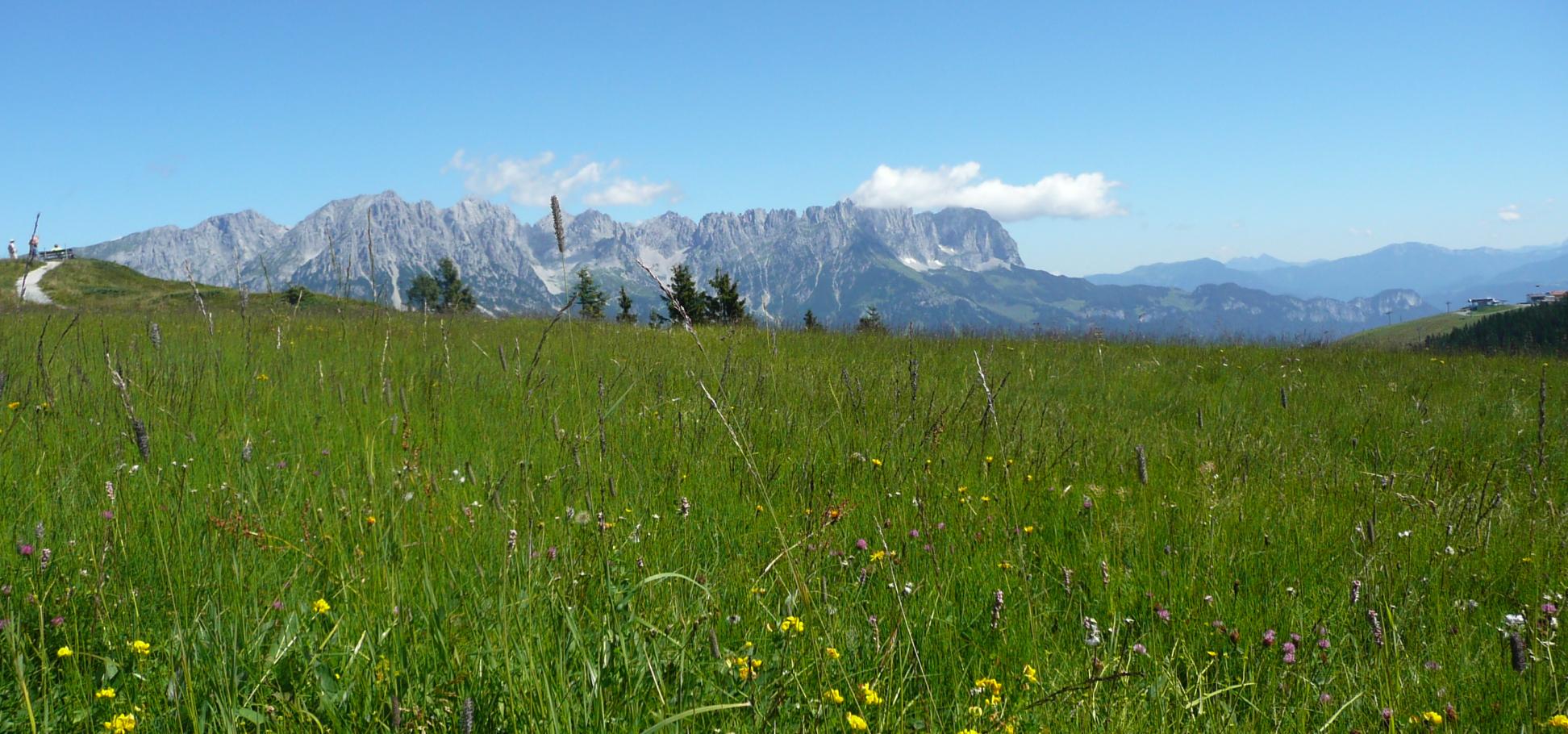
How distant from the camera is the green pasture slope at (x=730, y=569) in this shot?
1743mm

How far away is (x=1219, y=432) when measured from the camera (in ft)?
18.3

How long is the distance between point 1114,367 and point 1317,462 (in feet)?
16.2

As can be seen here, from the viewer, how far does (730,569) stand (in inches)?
105

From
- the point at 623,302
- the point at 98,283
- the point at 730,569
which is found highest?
the point at 98,283

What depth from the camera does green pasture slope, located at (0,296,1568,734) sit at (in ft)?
5.72

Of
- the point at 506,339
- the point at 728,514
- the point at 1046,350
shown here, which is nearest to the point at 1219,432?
the point at 728,514

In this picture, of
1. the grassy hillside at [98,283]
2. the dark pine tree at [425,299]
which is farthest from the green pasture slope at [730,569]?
the grassy hillside at [98,283]

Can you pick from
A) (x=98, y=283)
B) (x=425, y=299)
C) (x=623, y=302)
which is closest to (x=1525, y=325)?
(x=623, y=302)

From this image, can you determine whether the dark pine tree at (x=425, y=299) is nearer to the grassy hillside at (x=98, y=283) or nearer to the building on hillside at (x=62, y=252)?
the building on hillside at (x=62, y=252)

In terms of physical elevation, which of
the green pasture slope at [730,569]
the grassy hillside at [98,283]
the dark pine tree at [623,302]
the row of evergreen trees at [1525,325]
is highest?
the grassy hillside at [98,283]

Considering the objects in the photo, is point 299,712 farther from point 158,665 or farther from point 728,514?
point 728,514

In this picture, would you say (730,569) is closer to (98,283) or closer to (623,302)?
(623,302)

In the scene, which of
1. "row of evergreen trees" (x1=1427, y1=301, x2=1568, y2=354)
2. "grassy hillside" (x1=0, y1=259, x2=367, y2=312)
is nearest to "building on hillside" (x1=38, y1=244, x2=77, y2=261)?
"grassy hillside" (x1=0, y1=259, x2=367, y2=312)

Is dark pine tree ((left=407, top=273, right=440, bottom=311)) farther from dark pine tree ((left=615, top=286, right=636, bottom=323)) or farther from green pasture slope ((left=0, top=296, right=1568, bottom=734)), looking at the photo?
Answer: dark pine tree ((left=615, top=286, right=636, bottom=323))
